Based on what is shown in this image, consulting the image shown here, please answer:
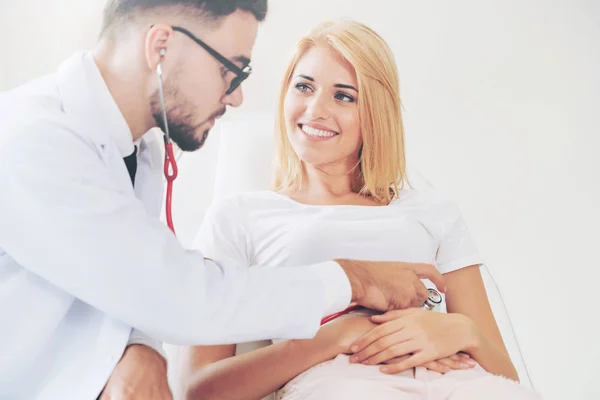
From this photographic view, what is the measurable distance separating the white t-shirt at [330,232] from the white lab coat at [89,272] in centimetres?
27

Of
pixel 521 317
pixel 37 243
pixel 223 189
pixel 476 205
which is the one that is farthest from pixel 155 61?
pixel 521 317

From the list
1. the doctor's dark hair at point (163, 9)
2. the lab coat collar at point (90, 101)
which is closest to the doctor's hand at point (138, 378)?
the lab coat collar at point (90, 101)

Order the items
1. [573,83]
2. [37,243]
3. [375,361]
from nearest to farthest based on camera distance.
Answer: [37,243]
[375,361]
[573,83]

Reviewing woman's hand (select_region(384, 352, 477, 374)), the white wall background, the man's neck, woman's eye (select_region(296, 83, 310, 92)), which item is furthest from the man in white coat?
the white wall background

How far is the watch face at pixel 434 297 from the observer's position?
105cm

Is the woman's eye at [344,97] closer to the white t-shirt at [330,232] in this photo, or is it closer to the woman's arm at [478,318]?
the white t-shirt at [330,232]

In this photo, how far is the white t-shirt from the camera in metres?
1.07

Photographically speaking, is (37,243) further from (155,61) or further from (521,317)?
(521,317)

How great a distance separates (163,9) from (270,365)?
1.71 ft

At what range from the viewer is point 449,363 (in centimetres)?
92

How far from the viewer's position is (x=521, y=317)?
4.38ft

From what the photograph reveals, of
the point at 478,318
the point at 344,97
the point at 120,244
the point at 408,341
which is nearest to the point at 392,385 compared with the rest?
the point at 408,341

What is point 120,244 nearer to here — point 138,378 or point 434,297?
point 138,378

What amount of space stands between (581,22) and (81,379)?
1266 millimetres
